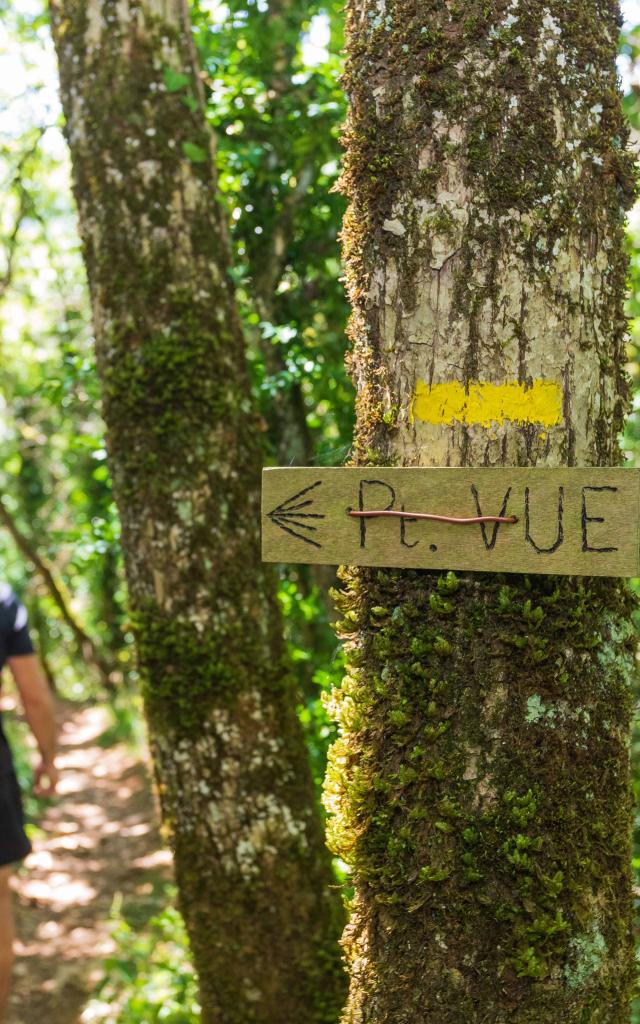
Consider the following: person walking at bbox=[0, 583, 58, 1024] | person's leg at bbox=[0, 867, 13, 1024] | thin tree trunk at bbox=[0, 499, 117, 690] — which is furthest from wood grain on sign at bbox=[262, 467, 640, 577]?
thin tree trunk at bbox=[0, 499, 117, 690]

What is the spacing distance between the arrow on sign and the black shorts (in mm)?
2856

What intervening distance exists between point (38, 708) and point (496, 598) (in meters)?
3.16

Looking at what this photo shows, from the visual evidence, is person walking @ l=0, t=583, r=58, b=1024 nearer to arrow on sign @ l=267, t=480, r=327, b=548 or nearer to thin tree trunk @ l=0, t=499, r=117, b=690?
arrow on sign @ l=267, t=480, r=327, b=548

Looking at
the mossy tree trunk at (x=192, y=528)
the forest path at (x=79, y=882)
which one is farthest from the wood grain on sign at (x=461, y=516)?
the forest path at (x=79, y=882)

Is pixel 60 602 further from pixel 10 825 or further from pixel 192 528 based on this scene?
pixel 192 528

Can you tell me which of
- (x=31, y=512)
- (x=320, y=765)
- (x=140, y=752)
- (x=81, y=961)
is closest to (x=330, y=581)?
(x=320, y=765)

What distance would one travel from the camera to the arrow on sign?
62.9 inches

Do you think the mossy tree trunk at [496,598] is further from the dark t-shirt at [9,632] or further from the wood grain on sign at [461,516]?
the dark t-shirt at [9,632]

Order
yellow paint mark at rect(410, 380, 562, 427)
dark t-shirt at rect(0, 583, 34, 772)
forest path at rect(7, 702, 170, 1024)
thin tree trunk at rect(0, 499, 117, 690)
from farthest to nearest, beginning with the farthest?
thin tree trunk at rect(0, 499, 117, 690) < forest path at rect(7, 702, 170, 1024) < dark t-shirt at rect(0, 583, 34, 772) < yellow paint mark at rect(410, 380, 562, 427)

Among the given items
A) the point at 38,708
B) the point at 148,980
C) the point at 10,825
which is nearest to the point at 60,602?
the point at 148,980

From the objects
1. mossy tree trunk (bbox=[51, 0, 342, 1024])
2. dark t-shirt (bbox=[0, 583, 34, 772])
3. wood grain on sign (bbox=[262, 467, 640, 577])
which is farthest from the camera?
dark t-shirt (bbox=[0, 583, 34, 772])

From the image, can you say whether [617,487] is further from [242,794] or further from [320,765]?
[320,765]

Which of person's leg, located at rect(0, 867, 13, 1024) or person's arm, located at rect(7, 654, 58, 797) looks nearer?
person's leg, located at rect(0, 867, 13, 1024)

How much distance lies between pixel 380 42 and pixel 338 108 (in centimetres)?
209
